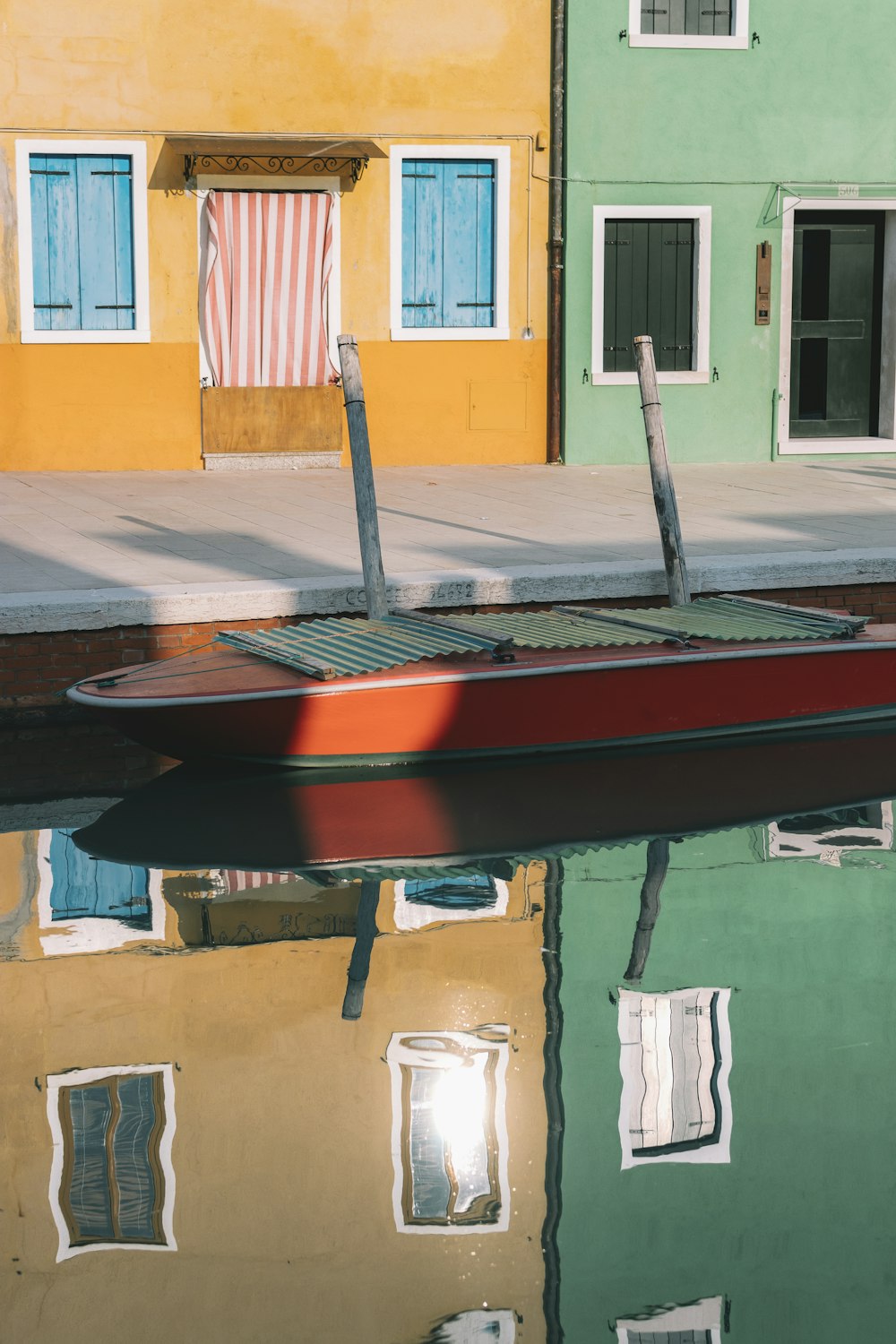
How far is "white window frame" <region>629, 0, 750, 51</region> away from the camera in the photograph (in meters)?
14.9

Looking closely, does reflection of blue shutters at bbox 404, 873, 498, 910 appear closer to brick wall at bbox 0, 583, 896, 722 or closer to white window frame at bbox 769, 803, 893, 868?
white window frame at bbox 769, 803, 893, 868

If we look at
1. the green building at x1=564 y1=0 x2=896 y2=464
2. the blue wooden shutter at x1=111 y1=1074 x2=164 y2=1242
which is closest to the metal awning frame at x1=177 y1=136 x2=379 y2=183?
the green building at x1=564 y1=0 x2=896 y2=464

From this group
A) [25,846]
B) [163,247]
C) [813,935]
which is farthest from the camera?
[163,247]

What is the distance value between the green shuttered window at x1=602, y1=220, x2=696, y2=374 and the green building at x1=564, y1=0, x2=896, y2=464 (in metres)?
0.01

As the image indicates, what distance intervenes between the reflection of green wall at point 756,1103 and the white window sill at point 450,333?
27.9ft

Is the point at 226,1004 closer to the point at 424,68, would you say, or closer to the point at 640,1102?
the point at 640,1102

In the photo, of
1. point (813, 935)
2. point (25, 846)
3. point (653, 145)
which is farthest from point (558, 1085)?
point (653, 145)

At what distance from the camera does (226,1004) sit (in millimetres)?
5637

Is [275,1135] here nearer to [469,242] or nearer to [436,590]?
[436,590]

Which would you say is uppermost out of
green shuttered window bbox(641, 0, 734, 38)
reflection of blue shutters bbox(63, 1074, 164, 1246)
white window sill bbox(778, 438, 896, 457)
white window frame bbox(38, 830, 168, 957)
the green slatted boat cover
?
green shuttered window bbox(641, 0, 734, 38)

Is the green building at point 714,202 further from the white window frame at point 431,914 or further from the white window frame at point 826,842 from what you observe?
the white window frame at point 431,914

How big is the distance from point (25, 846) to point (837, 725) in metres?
4.05

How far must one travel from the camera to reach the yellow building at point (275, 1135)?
4.00 m

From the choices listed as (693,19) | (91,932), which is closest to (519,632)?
(91,932)
